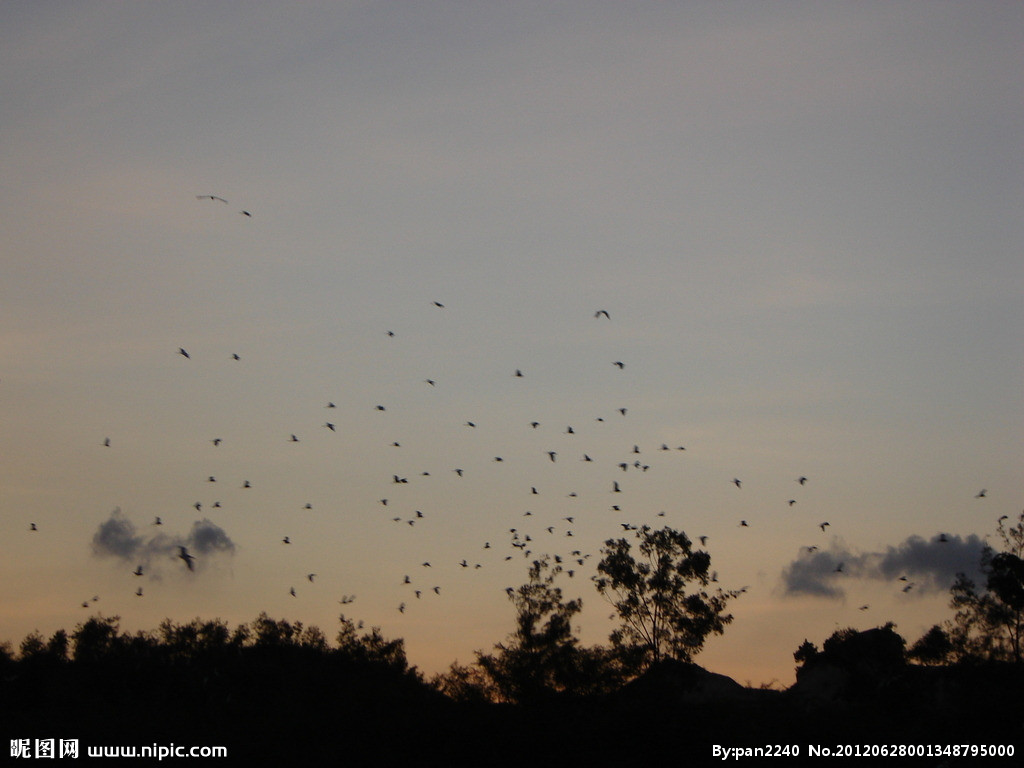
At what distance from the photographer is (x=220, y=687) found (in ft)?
237

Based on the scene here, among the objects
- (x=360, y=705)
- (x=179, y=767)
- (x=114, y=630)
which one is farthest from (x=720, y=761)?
(x=114, y=630)

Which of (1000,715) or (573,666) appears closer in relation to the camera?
(1000,715)

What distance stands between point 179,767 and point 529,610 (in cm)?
3847

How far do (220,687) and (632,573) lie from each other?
3116cm

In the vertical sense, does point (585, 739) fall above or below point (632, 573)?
below

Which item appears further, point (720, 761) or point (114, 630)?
point (114, 630)

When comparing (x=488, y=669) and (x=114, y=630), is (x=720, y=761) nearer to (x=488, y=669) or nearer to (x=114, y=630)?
(x=488, y=669)

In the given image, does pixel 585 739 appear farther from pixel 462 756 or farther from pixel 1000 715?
pixel 1000 715

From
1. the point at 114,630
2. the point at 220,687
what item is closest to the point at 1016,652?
the point at 220,687

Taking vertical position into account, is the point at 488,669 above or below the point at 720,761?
above

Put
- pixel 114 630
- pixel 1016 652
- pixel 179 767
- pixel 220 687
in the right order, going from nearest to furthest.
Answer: pixel 179 767 → pixel 220 687 → pixel 1016 652 → pixel 114 630

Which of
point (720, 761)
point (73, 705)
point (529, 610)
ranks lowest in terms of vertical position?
point (720, 761)

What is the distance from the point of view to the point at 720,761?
5406 cm

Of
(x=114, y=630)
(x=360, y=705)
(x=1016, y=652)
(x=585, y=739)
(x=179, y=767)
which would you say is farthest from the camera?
(x=114, y=630)
